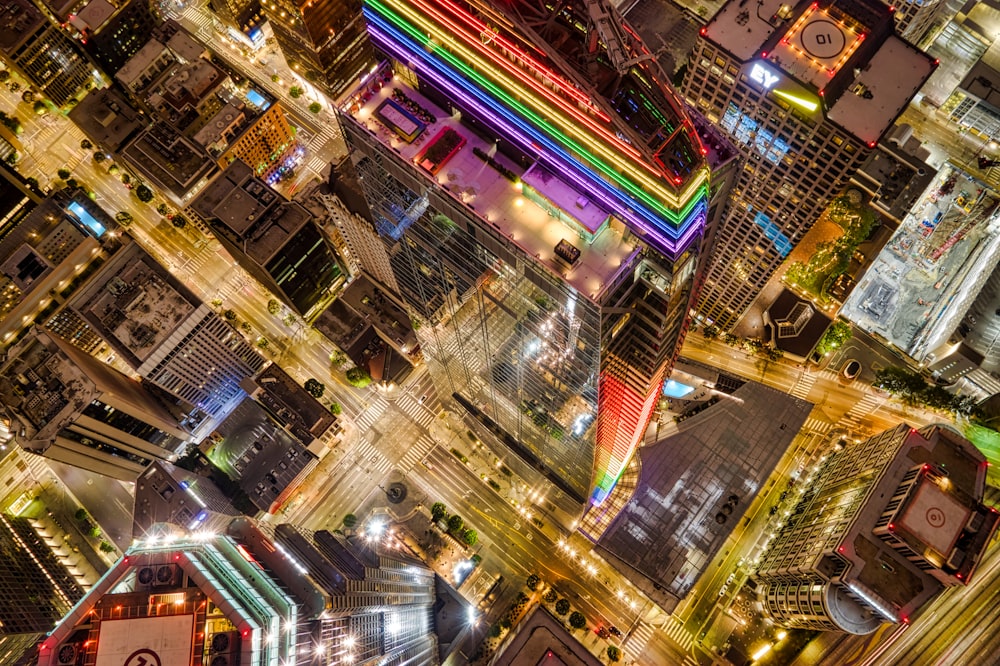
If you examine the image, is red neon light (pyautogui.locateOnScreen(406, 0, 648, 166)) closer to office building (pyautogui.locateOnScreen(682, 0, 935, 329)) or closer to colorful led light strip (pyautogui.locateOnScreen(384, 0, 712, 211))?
colorful led light strip (pyautogui.locateOnScreen(384, 0, 712, 211))

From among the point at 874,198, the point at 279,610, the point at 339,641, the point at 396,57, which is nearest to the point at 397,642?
the point at 339,641

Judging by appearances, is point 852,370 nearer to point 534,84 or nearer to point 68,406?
point 534,84

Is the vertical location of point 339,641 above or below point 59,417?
above

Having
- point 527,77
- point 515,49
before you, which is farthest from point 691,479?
point 515,49

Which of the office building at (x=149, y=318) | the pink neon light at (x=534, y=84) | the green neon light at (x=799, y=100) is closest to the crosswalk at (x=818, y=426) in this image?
the green neon light at (x=799, y=100)

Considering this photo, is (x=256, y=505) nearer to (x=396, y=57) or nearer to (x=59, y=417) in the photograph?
(x=59, y=417)
